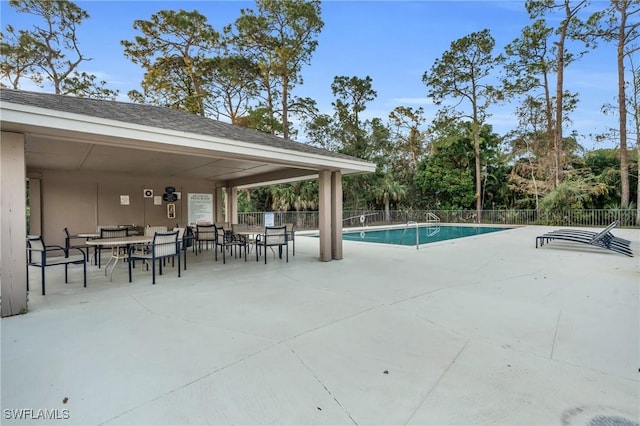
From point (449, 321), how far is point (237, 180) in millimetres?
9497

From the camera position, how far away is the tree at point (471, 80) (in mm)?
21078

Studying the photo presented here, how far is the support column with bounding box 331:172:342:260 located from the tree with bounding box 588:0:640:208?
18.0 metres

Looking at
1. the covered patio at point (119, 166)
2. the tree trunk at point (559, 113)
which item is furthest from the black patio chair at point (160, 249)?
the tree trunk at point (559, 113)

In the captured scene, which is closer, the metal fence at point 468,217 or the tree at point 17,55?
the tree at point 17,55

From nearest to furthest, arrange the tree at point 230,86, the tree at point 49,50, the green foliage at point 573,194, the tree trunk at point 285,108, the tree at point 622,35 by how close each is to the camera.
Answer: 1. the tree at point 622,35
2. the tree at point 49,50
3. the green foliage at point 573,194
4. the tree at point 230,86
5. the tree trunk at point 285,108

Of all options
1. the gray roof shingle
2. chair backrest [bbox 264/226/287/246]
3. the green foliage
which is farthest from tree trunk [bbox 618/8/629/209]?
chair backrest [bbox 264/226/287/246]

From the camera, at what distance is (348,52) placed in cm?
1911

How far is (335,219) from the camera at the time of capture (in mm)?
7871

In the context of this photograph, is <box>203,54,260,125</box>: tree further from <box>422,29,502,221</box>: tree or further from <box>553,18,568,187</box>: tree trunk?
<box>553,18,568,187</box>: tree trunk

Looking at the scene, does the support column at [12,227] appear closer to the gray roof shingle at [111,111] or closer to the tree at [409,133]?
the gray roof shingle at [111,111]

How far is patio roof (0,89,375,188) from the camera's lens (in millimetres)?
3977

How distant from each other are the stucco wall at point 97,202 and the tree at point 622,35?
22.0m

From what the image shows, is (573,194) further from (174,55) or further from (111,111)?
(174,55)

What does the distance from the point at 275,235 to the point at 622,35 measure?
848 inches
